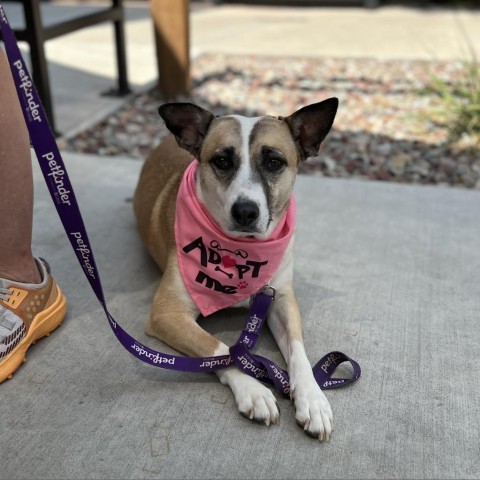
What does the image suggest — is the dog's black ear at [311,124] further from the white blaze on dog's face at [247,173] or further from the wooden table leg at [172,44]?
the wooden table leg at [172,44]

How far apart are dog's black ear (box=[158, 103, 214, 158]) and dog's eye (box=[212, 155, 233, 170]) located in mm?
187

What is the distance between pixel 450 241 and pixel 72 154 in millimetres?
3119

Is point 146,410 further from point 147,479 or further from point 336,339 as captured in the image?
point 336,339

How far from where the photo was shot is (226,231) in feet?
8.56

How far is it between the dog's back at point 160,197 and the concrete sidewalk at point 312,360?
207 millimetres

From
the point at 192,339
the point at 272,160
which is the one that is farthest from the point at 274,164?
the point at 192,339

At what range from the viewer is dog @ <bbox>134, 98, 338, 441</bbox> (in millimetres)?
2469

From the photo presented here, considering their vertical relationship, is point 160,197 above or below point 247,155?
below

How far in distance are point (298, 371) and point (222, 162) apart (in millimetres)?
944

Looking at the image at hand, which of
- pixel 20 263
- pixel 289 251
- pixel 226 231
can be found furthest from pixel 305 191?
pixel 20 263

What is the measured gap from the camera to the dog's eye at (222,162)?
101 inches

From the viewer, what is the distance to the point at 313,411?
2178 millimetres

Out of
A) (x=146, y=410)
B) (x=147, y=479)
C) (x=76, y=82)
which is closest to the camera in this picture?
(x=147, y=479)

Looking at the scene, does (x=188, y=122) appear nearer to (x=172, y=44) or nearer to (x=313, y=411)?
(x=313, y=411)
